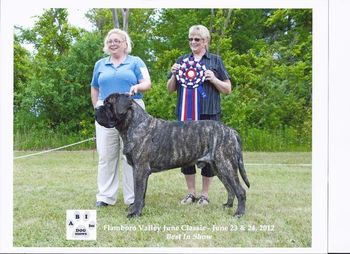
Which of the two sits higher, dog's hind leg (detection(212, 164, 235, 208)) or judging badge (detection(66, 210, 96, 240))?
dog's hind leg (detection(212, 164, 235, 208))

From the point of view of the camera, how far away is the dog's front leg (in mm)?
4738

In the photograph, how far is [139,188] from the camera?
187 inches

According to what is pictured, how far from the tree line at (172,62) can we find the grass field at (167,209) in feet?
0.81

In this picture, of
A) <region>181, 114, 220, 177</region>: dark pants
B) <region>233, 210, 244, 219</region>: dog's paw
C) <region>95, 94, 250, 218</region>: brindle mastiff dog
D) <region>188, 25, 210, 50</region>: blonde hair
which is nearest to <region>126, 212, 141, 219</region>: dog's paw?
<region>95, 94, 250, 218</region>: brindle mastiff dog

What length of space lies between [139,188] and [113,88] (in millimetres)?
791

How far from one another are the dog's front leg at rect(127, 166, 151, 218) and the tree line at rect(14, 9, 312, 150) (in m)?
0.53

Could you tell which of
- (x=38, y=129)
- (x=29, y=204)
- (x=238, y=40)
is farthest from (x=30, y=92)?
(x=238, y=40)

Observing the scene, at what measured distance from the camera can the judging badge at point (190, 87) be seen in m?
4.95

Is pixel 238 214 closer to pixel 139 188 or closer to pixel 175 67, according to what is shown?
pixel 139 188

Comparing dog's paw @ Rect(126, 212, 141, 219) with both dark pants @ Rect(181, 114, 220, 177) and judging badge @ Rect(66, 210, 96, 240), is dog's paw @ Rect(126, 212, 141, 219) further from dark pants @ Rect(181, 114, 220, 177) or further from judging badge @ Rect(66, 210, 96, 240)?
dark pants @ Rect(181, 114, 220, 177)

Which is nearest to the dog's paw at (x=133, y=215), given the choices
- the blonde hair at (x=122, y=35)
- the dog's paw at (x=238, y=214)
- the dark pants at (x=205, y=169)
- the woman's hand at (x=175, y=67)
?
the dark pants at (x=205, y=169)

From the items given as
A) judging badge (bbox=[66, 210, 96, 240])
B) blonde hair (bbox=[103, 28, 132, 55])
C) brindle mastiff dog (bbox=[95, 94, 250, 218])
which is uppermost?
blonde hair (bbox=[103, 28, 132, 55])

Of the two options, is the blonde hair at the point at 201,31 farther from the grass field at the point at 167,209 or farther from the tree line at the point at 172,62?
the grass field at the point at 167,209
